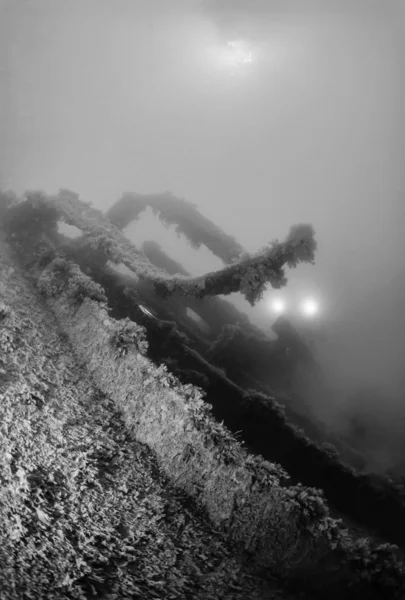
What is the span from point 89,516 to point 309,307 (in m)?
24.8

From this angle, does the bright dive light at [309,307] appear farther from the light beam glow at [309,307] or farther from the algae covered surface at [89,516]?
the algae covered surface at [89,516]

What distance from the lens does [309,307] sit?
963 inches

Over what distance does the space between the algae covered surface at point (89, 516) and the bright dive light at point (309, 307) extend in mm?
22039

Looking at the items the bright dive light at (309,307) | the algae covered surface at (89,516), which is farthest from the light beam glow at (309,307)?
the algae covered surface at (89,516)

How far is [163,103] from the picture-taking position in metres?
84.1

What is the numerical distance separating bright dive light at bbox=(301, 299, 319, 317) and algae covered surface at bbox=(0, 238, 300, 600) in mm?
22039

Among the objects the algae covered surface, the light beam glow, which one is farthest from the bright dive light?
the algae covered surface

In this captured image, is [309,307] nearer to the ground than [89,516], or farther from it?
farther from it

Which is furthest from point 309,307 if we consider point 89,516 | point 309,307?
point 89,516

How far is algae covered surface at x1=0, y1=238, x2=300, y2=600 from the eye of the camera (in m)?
1.18

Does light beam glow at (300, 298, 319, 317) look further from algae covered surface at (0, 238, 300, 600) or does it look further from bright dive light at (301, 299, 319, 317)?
algae covered surface at (0, 238, 300, 600)

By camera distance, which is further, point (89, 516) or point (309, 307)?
point (309, 307)

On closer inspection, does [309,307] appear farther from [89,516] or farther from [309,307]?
[89,516]

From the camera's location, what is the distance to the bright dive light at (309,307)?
75.3 feet
